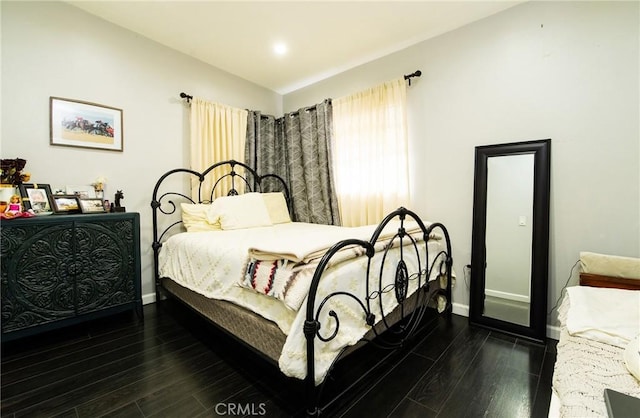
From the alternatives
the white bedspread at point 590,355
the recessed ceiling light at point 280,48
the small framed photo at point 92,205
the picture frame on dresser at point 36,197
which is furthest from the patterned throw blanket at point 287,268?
the recessed ceiling light at point 280,48

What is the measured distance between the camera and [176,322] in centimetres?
237

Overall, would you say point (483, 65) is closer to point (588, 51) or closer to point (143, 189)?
point (588, 51)

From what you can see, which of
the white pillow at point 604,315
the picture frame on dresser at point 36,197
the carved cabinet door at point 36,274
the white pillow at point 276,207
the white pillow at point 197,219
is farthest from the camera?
the white pillow at point 276,207

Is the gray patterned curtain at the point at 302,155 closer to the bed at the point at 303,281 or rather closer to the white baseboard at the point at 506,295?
the bed at the point at 303,281

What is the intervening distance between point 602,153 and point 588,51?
0.73 meters

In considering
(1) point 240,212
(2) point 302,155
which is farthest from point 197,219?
(2) point 302,155

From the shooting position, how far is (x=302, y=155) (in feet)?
11.8

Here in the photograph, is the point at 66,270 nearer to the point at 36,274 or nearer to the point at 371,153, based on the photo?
the point at 36,274

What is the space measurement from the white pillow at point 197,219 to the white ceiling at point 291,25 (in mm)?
1659

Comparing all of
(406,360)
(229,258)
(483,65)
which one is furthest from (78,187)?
(483,65)

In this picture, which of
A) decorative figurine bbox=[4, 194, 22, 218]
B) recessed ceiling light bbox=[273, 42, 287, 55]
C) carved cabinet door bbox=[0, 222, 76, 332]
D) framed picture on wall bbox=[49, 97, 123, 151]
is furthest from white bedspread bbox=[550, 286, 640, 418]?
framed picture on wall bbox=[49, 97, 123, 151]

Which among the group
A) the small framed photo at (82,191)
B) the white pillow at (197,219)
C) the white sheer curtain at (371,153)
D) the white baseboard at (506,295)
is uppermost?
the white sheer curtain at (371,153)

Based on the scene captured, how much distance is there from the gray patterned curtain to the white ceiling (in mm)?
660

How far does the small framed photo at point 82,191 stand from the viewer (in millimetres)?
2268
